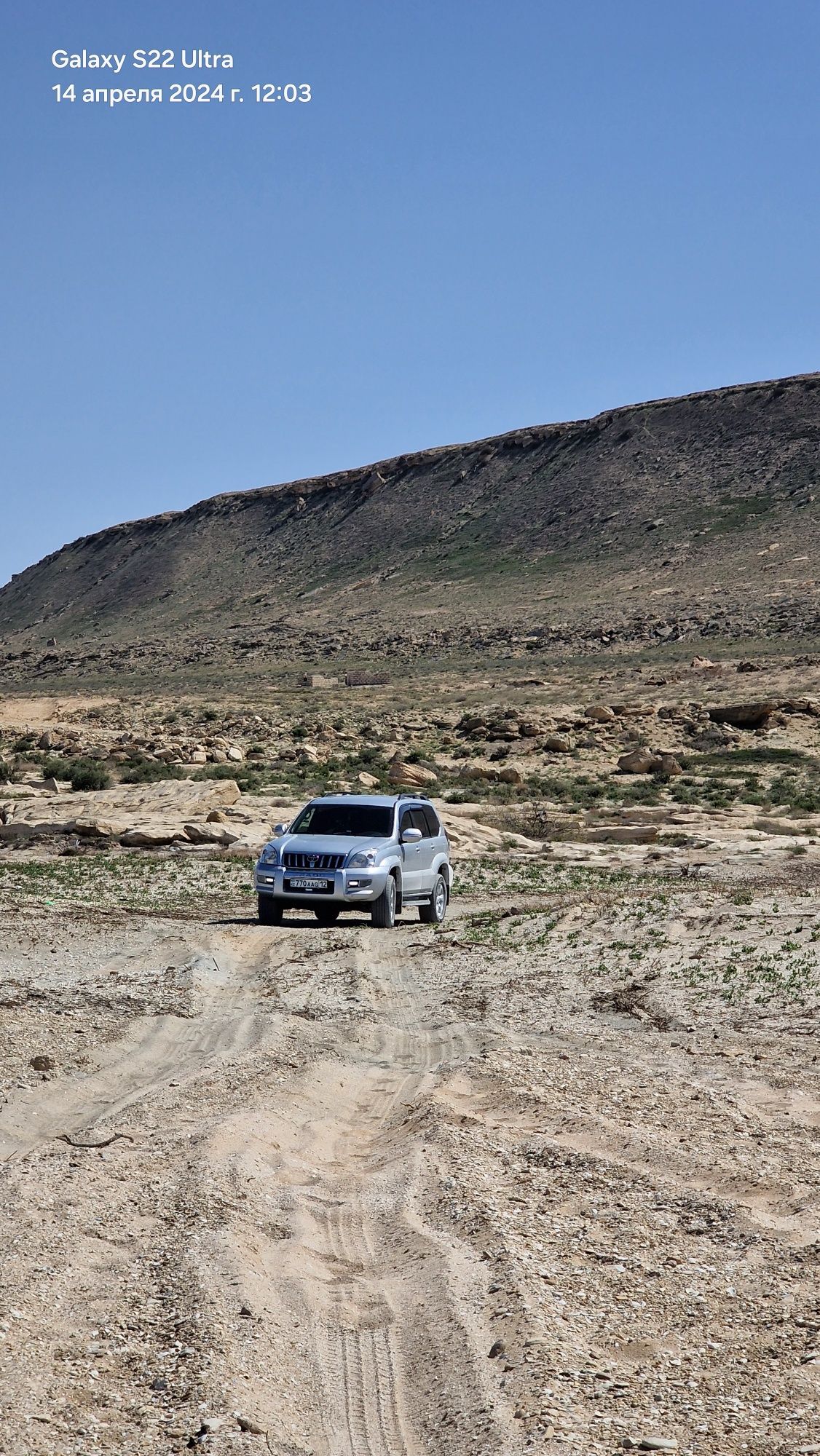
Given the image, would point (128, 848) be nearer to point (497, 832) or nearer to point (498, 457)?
point (497, 832)

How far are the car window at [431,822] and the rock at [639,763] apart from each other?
18.6 m

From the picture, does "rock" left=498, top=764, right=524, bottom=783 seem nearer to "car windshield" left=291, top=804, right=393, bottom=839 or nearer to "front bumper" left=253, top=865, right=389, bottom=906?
"car windshield" left=291, top=804, right=393, bottom=839

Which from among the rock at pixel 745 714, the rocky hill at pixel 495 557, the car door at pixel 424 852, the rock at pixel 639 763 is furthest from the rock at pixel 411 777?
the rocky hill at pixel 495 557

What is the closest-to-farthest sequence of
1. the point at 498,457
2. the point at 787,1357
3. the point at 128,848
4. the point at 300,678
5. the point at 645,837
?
the point at 787,1357, the point at 128,848, the point at 645,837, the point at 300,678, the point at 498,457

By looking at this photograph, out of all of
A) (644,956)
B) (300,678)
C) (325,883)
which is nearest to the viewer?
(644,956)

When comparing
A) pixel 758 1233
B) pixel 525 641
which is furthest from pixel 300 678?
pixel 758 1233

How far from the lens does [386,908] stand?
16656mm

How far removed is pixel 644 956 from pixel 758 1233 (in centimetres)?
763

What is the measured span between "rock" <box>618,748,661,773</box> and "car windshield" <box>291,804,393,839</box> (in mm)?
19914

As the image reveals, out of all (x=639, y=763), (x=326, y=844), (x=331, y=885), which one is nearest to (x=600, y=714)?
(x=639, y=763)

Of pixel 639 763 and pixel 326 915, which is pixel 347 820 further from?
pixel 639 763

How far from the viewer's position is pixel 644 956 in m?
14.0

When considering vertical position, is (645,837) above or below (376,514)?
below

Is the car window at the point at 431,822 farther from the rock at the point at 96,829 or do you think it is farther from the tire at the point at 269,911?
the rock at the point at 96,829
